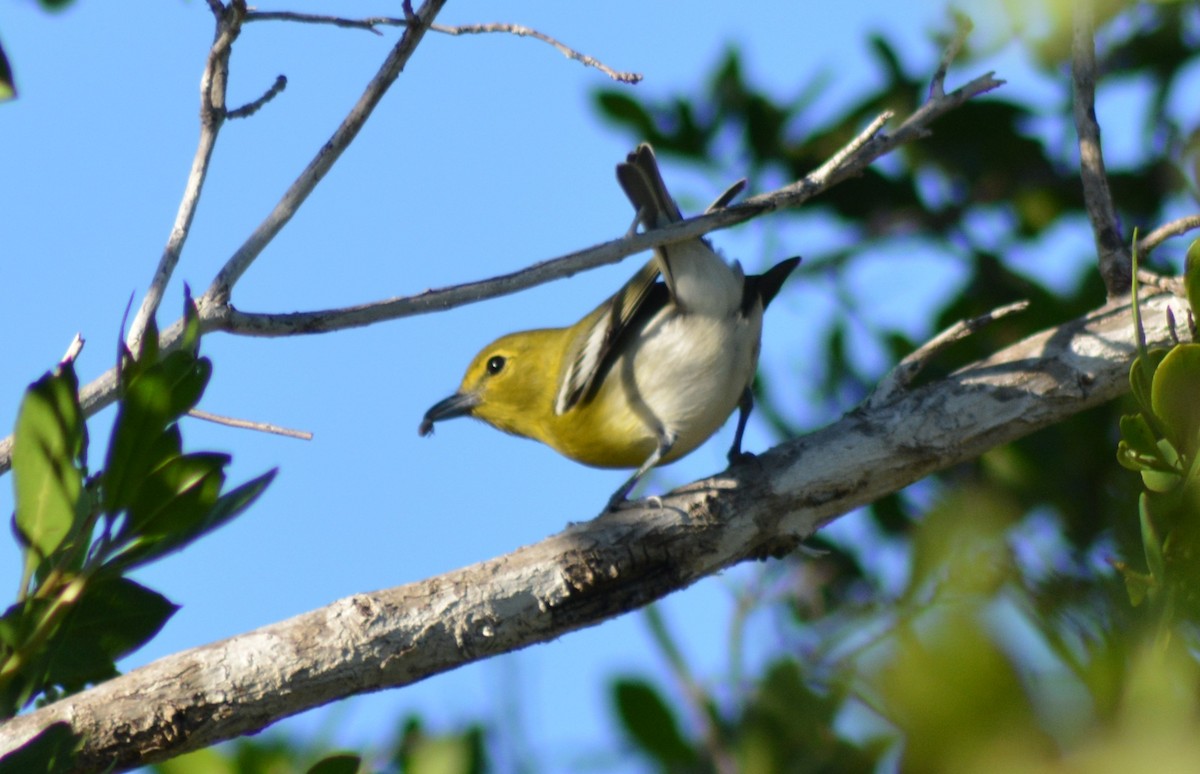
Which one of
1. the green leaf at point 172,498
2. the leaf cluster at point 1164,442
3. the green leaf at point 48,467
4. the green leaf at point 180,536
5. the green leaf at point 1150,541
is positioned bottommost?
the green leaf at point 1150,541

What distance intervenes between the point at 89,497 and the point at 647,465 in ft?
9.27

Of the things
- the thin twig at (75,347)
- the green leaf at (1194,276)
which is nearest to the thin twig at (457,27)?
the thin twig at (75,347)

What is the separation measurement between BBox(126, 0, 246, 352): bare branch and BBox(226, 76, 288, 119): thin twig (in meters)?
0.08

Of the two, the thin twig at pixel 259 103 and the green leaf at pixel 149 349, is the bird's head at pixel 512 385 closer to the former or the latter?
the thin twig at pixel 259 103

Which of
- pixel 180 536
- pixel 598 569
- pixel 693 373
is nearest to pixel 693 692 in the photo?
pixel 598 569

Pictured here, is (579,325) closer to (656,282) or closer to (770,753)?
(656,282)

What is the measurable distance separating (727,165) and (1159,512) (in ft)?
11.8

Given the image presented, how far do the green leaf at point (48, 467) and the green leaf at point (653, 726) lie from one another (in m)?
1.47

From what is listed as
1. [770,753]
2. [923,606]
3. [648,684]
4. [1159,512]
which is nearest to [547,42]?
[648,684]

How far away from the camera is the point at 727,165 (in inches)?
195

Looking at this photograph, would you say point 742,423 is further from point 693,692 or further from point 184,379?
point 184,379

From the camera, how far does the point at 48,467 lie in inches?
83.3

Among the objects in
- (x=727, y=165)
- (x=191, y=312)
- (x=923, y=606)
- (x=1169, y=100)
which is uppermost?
(x=727, y=165)

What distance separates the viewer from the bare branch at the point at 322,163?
2.75m
